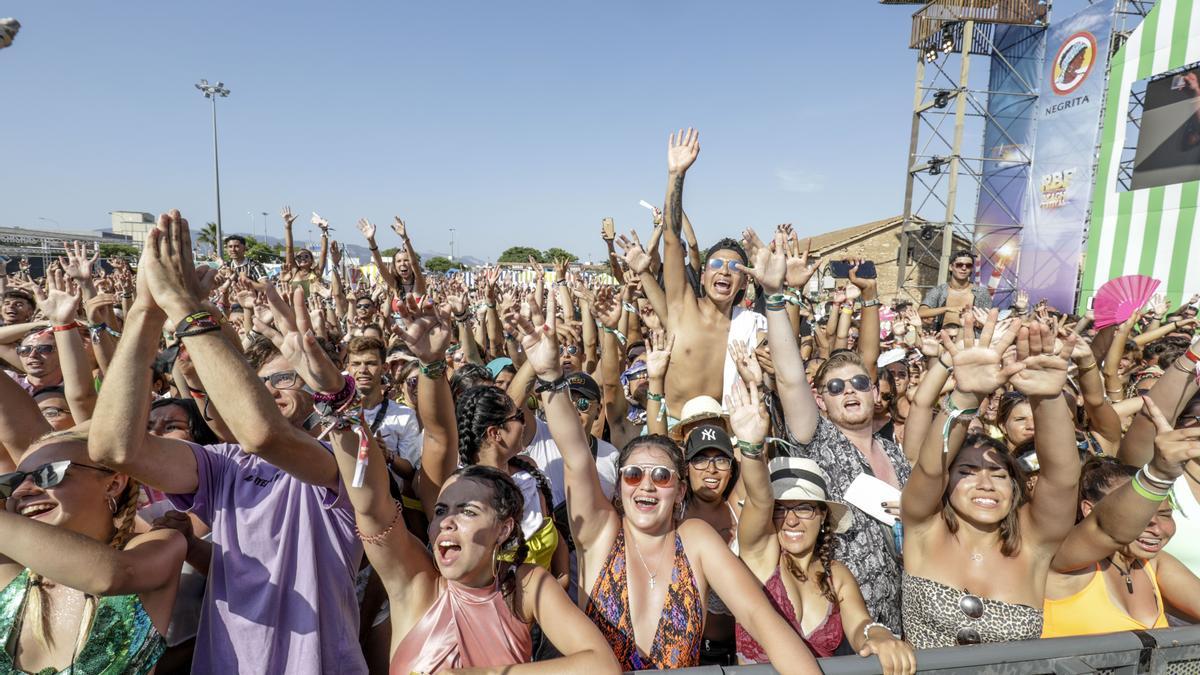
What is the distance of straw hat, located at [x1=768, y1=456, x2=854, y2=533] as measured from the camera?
245 cm

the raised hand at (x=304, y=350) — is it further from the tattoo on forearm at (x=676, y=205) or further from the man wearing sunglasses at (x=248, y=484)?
the tattoo on forearm at (x=676, y=205)

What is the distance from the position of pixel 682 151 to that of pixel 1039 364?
9.34 feet

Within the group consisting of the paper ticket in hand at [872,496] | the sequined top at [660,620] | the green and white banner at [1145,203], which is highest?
the green and white banner at [1145,203]

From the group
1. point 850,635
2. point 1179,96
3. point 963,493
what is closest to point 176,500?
point 850,635

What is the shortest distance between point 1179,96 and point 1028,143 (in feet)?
14.6

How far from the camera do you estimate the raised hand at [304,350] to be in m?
2.00

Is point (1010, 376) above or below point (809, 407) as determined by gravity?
above

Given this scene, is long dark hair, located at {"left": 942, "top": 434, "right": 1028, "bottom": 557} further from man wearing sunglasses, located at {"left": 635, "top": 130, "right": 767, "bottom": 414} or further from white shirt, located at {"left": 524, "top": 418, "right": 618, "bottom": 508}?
man wearing sunglasses, located at {"left": 635, "top": 130, "right": 767, "bottom": 414}

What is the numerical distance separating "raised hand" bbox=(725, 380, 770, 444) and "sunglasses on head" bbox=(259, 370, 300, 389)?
6.41ft

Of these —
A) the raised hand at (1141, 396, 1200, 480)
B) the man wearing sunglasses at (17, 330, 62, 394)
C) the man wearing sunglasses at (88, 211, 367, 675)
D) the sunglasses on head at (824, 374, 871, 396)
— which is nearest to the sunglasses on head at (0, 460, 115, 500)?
the man wearing sunglasses at (88, 211, 367, 675)

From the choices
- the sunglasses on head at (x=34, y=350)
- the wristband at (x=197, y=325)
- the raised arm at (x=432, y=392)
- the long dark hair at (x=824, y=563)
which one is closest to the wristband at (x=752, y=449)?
the long dark hair at (x=824, y=563)


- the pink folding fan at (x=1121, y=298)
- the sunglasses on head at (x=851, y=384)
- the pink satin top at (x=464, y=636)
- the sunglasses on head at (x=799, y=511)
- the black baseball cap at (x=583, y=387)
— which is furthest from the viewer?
the pink folding fan at (x=1121, y=298)

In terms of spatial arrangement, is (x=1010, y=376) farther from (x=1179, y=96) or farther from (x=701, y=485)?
(x=1179, y=96)

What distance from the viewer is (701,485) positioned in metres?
2.93
